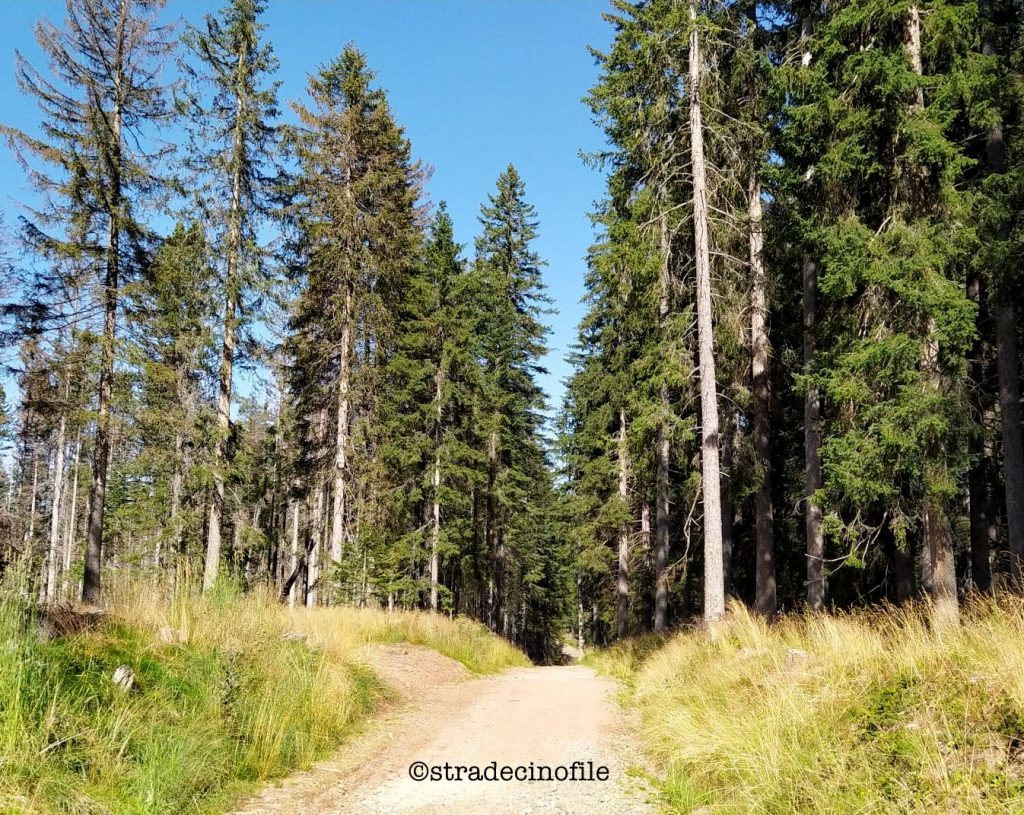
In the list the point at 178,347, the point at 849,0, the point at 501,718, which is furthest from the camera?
the point at 178,347

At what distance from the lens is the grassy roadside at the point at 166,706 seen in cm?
403

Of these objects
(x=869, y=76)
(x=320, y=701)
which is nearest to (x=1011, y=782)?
(x=320, y=701)

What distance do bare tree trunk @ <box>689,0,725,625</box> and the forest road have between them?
9.73 ft

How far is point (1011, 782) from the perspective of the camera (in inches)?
124

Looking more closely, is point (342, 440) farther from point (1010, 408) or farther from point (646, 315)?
point (1010, 408)

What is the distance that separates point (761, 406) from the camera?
14.1 metres

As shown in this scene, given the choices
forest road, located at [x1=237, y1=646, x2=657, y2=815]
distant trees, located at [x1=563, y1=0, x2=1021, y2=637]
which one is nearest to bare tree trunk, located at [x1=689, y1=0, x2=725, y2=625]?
distant trees, located at [x1=563, y1=0, x2=1021, y2=637]

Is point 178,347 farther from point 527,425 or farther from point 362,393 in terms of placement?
point 527,425

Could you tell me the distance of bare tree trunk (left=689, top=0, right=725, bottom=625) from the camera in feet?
37.3

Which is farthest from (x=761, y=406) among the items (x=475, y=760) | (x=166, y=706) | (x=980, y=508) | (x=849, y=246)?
(x=166, y=706)

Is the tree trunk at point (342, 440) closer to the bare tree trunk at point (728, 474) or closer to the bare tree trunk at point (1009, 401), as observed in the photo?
the bare tree trunk at point (728, 474)

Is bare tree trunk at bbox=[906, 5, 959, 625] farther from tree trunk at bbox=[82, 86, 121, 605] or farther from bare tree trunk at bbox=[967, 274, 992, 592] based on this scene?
tree trunk at bbox=[82, 86, 121, 605]

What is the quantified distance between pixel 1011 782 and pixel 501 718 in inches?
267

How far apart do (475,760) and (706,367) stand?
27.4ft
